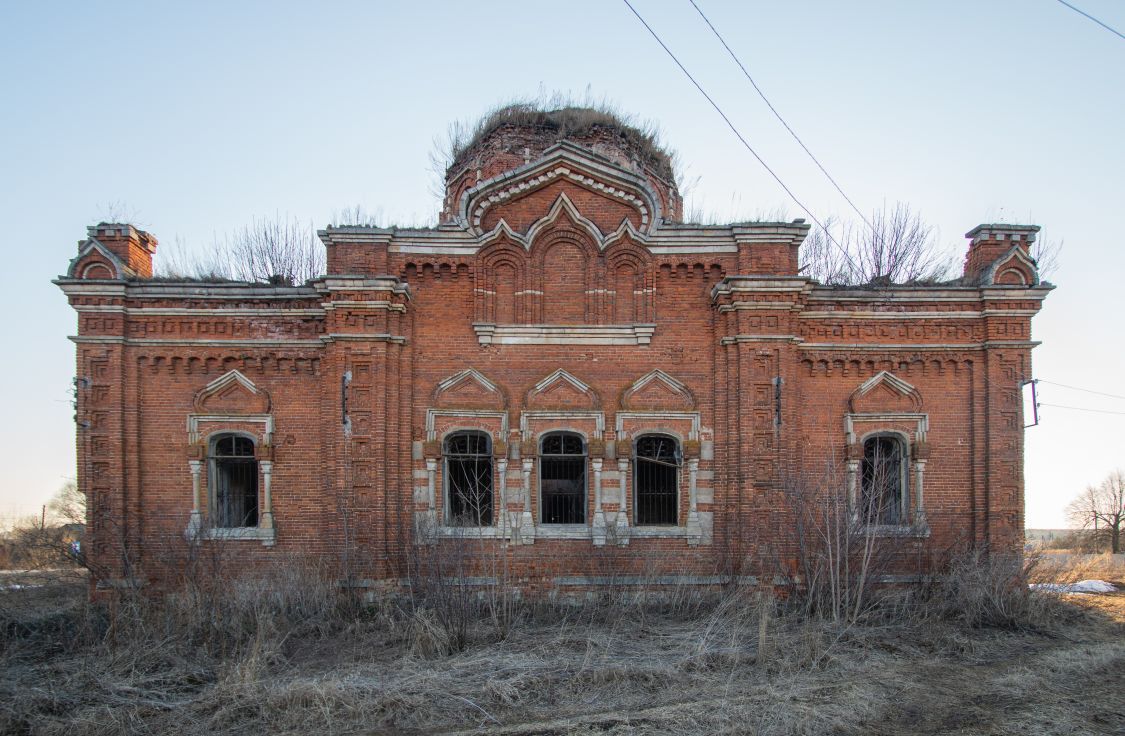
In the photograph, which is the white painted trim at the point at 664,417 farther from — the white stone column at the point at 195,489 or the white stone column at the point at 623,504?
the white stone column at the point at 195,489

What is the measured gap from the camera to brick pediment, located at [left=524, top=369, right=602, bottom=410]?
12016 mm

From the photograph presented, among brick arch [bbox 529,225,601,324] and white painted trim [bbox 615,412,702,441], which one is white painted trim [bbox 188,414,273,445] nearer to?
brick arch [bbox 529,225,601,324]

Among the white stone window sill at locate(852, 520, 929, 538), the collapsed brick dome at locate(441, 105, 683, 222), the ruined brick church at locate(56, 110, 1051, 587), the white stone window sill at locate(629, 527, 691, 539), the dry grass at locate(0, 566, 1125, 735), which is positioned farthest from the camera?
the collapsed brick dome at locate(441, 105, 683, 222)

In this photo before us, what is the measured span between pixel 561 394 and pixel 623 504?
201 centimetres

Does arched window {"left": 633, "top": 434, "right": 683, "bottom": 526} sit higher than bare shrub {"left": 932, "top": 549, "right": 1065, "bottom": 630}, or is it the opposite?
arched window {"left": 633, "top": 434, "right": 683, "bottom": 526}

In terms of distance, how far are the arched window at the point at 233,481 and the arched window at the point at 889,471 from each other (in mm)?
9996

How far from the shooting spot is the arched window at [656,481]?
12.1 m

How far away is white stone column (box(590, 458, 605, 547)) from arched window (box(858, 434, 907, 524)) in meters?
4.21

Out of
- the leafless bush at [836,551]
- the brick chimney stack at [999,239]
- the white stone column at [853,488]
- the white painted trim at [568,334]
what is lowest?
the leafless bush at [836,551]

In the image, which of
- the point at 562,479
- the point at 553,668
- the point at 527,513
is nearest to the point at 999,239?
the point at 562,479

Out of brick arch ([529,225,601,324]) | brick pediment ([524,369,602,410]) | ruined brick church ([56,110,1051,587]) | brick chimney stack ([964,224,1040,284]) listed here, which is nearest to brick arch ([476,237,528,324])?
ruined brick church ([56,110,1051,587])

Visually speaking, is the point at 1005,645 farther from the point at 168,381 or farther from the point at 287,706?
the point at 168,381

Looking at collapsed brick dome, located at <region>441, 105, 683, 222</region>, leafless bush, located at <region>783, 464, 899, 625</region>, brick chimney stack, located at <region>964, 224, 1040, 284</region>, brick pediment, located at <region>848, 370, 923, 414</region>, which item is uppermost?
collapsed brick dome, located at <region>441, 105, 683, 222</region>

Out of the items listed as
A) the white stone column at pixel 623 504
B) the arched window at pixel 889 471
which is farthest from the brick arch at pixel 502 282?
the arched window at pixel 889 471
